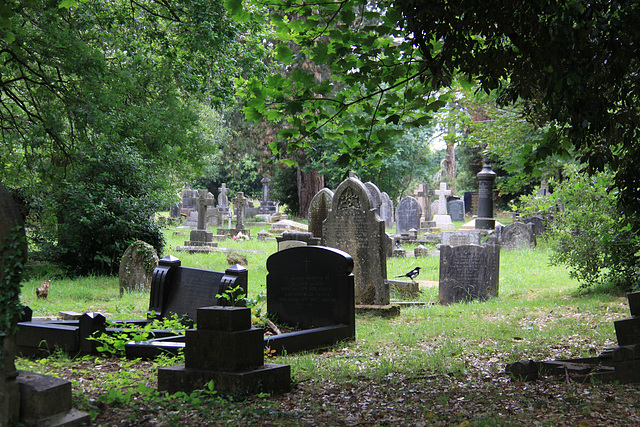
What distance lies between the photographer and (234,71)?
14109 mm

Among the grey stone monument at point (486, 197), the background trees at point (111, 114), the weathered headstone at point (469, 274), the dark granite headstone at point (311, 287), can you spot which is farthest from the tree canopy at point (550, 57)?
the grey stone monument at point (486, 197)

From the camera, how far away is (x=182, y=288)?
8703 millimetres

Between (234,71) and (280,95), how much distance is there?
8.56 metres

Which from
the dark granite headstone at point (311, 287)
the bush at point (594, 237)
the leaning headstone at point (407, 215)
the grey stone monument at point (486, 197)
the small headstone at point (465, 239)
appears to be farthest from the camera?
the leaning headstone at point (407, 215)

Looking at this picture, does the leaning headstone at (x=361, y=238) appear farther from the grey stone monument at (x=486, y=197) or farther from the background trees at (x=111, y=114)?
the grey stone monument at (x=486, y=197)

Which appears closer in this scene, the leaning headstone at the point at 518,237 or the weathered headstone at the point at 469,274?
the weathered headstone at the point at 469,274

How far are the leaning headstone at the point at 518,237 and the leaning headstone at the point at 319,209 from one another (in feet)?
27.2

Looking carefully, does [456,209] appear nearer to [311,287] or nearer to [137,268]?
[137,268]

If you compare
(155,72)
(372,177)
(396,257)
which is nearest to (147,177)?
(155,72)

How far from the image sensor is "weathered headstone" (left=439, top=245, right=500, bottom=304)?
12.0 metres

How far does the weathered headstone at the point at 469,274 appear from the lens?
11984 millimetres

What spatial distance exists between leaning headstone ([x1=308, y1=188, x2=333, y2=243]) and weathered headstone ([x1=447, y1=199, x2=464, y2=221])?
2423 cm

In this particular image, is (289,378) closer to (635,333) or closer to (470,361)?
(470,361)

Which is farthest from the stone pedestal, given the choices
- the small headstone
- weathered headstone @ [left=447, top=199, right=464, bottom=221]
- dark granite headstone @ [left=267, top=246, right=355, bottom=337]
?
weathered headstone @ [left=447, top=199, right=464, bottom=221]
